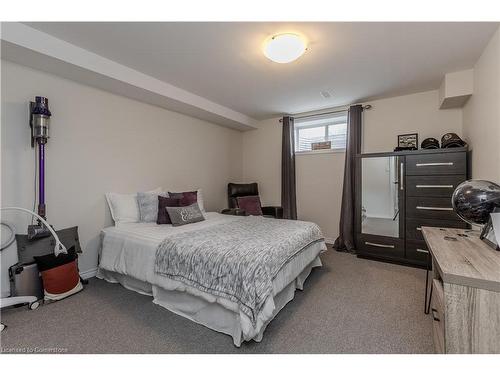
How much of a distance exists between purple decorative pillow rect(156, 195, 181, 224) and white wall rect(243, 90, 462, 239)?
7.25 feet

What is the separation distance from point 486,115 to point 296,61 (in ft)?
6.27

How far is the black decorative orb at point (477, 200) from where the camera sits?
1.40 metres

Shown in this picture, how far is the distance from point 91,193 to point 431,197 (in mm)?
4180

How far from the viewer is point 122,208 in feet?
9.32

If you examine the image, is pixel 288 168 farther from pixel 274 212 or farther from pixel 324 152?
pixel 274 212

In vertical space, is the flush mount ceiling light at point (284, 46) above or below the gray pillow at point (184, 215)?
above


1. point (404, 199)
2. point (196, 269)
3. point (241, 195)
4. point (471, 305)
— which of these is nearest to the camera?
point (471, 305)

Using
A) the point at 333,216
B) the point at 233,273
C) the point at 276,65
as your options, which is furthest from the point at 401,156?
the point at 233,273

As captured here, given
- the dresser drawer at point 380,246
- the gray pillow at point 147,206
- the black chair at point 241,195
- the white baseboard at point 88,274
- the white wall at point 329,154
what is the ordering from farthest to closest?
1. the black chair at point 241,195
2. the white wall at point 329,154
3. the dresser drawer at point 380,246
4. the gray pillow at point 147,206
5. the white baseboard at point 88,274

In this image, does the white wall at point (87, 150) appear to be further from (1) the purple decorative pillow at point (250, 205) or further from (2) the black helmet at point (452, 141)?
(2) the black helmet at point (452, 141)

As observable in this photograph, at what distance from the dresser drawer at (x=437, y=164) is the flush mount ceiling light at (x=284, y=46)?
2.09 meters

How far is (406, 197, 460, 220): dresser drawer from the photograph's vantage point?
110 inches

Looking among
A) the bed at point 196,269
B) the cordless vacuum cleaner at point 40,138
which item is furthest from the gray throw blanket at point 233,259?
the cordless vacuum cleaner at point 40,138

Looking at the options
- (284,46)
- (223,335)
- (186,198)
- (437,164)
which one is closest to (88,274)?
(186,198)
